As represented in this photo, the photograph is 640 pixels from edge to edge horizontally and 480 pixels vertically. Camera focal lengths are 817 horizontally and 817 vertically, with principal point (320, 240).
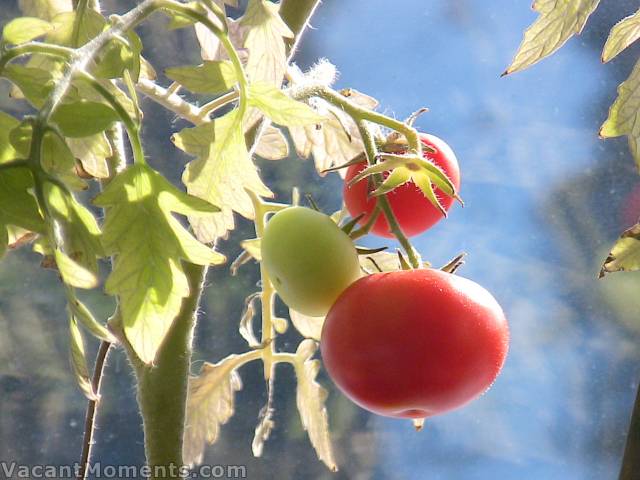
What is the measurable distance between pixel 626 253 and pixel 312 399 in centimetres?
22

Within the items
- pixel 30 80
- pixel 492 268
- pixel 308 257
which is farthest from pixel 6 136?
pixel 492 268

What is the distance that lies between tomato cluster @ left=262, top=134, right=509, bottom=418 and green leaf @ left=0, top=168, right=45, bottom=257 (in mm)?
101

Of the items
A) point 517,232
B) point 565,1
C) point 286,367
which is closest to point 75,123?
point 565,1

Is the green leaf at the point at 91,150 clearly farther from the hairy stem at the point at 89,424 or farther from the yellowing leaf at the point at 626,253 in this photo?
the yellowing leaf at the point at 626,253

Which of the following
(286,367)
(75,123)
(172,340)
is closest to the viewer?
(75,123)

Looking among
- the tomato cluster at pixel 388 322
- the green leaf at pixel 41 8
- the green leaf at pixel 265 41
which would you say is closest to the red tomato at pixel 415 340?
the tomato cluster at pixel 388 322

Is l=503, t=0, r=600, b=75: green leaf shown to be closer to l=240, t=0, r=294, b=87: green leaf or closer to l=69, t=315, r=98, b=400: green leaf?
l=240, t=0, r=294, b=87: green leaf

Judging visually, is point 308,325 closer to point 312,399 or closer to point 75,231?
point 312,399

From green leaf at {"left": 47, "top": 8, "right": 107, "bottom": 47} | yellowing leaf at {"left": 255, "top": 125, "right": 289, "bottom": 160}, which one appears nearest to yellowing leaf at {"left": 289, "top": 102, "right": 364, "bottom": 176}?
yellowing leaf at {"left": 255, "top": 125, "right": 289, "bottom": 160}

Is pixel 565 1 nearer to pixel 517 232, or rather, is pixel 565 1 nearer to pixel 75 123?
pixel 75 123

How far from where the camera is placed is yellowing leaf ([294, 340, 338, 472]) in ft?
1.54

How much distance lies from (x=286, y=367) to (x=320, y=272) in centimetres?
57

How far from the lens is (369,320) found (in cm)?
33

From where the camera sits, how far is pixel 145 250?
302mm
